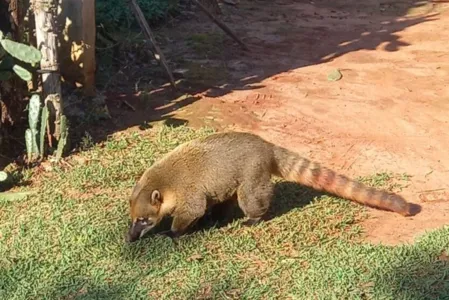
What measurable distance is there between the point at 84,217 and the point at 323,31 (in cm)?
546

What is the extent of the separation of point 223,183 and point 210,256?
491 millimetres

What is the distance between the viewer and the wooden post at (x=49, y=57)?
219 inches

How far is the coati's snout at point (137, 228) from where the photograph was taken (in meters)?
4.57

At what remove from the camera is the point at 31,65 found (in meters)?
5.61

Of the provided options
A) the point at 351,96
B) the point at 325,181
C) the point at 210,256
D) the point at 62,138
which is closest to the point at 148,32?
the point at 62,138

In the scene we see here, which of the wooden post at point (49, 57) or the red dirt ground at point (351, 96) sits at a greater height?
the wooden post at point (49, 57)

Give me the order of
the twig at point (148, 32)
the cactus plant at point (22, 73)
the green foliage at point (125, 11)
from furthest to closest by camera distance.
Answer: the green foliage at point (125, 11) < the twig at point (148, 32) < the cactus plant at point (22, 73)

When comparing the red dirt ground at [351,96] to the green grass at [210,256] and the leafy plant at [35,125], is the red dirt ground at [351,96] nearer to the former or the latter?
the green grass at [210,256]

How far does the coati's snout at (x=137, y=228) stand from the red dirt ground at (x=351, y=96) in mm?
1418

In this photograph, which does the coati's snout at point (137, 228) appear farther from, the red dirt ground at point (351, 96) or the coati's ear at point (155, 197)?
the red dirt ground at point (351, 96)

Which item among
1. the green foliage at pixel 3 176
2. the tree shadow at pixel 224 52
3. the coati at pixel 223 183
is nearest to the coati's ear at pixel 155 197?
the coati at pixel 223 183

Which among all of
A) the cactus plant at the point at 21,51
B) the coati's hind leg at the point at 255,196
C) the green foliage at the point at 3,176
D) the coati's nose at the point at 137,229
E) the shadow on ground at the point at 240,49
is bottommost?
the shadow on ground at the point at 240,49

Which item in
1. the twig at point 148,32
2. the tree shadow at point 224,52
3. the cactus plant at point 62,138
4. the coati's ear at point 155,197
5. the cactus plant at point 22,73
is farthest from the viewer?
the twig at point 148,32

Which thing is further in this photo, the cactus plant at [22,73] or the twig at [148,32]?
the twig at [148,32]
